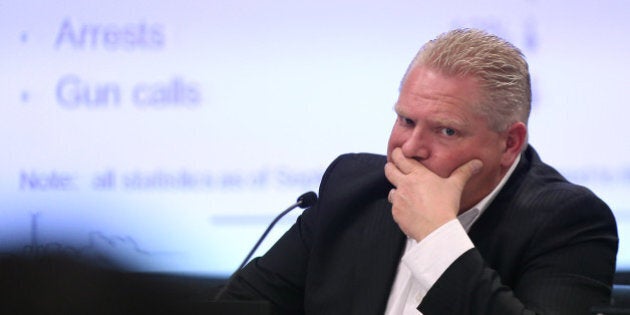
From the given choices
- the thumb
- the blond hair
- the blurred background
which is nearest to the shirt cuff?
the thumb

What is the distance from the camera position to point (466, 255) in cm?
193

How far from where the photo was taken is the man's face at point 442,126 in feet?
6.84

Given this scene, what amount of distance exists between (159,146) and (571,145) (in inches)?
62.3

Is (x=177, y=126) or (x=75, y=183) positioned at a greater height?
(x=177, y=126)

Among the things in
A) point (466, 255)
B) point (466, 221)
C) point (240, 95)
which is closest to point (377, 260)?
point (466, 221)

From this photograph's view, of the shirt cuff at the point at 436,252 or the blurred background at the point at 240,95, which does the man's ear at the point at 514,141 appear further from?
the blurred background at the point at 240,95

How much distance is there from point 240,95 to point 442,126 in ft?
5.59

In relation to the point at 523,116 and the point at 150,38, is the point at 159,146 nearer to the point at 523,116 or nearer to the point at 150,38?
the point at 150,38

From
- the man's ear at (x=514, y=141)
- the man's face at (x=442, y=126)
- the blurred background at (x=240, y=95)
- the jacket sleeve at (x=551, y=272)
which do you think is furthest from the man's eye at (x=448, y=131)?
the blurred background at (x=240, y=95)

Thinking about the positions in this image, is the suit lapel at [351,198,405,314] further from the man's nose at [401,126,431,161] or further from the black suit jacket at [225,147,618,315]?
the man's nose at [401,126,431,161]

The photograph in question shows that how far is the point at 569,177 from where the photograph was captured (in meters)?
3.34

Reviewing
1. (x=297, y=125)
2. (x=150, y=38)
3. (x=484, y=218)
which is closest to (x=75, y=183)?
(x=150, y=38)

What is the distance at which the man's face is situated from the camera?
208cm

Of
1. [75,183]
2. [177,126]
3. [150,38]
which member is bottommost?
[75,183]
